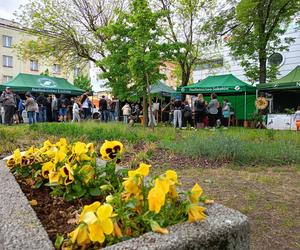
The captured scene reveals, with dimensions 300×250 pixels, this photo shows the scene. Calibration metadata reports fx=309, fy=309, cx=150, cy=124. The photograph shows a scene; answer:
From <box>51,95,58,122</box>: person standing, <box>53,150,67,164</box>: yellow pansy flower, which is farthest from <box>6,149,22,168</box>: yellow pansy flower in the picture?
<box>51,95,58,122</box>: person standing

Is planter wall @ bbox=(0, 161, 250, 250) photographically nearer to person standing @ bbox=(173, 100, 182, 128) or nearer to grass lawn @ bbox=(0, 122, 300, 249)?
grass lawn @ bbox=(0, 122, 300, 249)

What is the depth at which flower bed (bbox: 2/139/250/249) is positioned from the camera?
1.31 metres

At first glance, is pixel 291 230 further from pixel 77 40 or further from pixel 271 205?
pixel 77 40

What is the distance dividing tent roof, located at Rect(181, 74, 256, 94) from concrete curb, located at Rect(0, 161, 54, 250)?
17126mm

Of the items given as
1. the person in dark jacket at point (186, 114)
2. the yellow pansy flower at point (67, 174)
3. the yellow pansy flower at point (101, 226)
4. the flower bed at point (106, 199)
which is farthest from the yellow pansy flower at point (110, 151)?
the person in dark jacket at point (186, 114)

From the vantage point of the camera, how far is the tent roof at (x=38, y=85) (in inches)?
723

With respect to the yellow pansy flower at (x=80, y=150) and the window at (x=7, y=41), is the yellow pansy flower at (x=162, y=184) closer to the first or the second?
the yellow pansy flower at (x=80, y=150)

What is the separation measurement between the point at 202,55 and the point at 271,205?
22453 millimetres

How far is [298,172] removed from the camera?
527cm

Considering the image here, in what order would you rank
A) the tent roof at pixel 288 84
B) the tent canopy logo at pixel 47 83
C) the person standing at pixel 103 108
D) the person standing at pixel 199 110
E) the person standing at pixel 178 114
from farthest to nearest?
the tent canopy logo at pixel 47 83 < the person standing at pixel 103 108 < the tent roof at pixel 288 84 < the person standing at pixel 178 114 < the person standing at pixel 199 110

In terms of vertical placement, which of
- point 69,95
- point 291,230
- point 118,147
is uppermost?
point 69,95

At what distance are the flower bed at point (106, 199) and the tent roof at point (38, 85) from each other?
17.2 m

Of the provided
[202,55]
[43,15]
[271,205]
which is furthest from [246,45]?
[271,205]

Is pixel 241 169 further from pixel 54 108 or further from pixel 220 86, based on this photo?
pixel 54 108
